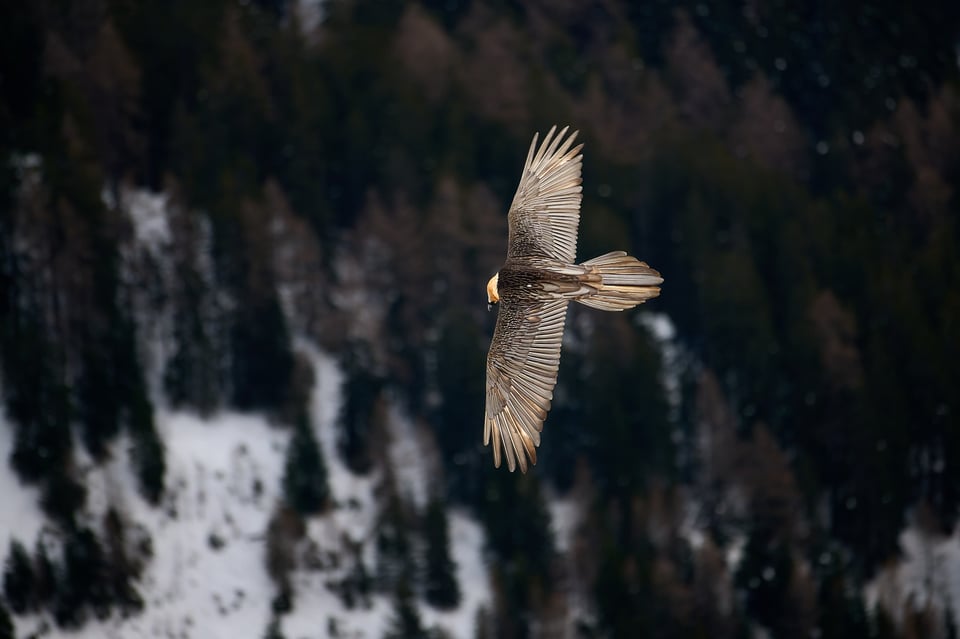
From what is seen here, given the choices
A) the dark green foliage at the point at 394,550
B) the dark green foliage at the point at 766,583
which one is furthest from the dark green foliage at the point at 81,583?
the dark green foliage at the point at 766,583

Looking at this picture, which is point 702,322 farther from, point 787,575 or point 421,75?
point 421,75

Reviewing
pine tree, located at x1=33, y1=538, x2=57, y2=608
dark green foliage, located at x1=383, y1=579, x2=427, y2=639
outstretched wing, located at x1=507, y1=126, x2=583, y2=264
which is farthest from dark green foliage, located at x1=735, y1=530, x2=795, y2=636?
outstretched wing, located at x1=507, y1=126, x2=583, y2=264

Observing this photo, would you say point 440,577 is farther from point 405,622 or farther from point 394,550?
point 405,622

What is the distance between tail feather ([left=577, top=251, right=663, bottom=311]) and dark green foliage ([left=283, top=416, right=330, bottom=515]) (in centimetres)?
3493

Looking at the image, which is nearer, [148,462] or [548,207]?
[548,207]

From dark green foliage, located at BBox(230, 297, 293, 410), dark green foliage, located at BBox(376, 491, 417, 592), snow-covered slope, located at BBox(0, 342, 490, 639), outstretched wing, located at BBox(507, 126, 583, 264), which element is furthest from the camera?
dark green foliage, located at BBox(230, 297, 293, 410)

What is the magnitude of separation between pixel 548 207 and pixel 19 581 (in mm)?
28327

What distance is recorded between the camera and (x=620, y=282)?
18.7 m

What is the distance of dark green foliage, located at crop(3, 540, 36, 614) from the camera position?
142 ft

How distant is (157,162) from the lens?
2721 inches

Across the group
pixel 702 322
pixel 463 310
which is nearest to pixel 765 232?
pixel 702 322

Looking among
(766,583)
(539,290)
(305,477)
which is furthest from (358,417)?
(539,290)

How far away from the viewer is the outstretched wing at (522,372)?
59.8ft

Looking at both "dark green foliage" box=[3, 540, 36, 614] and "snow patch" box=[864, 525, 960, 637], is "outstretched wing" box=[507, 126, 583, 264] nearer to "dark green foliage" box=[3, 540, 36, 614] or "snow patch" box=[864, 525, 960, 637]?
"dark green foliage" box=[3, 540, 36, 614]
